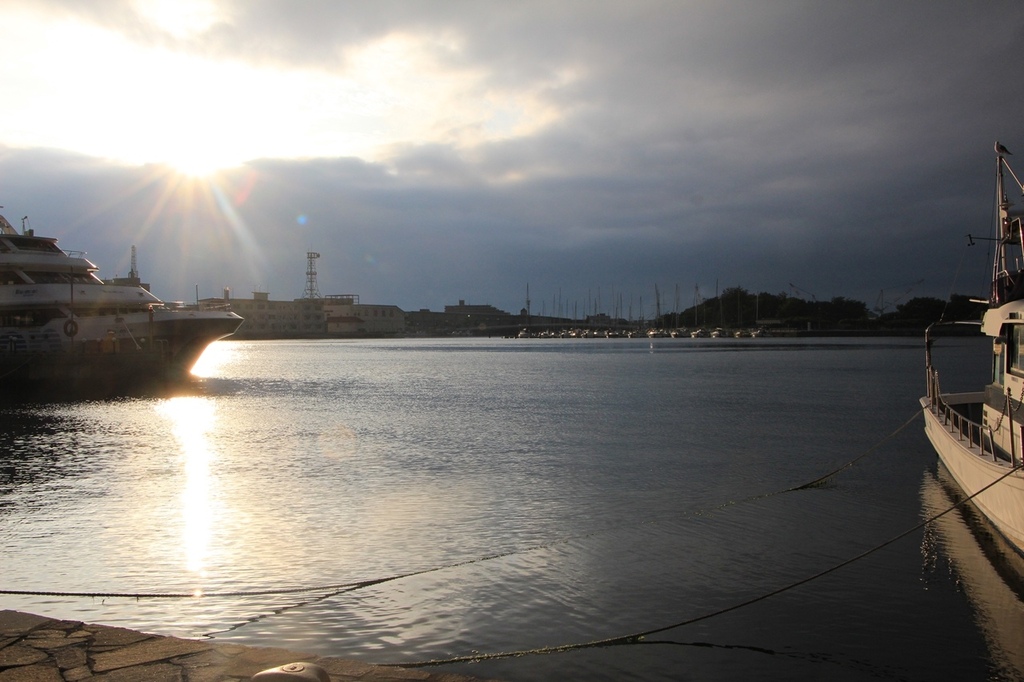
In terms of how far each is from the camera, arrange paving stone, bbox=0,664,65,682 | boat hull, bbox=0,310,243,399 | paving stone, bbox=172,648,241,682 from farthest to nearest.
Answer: boat hull, bbox=0,310,243,399 → paving stone, bbox=172,648,241,682 → paving stone, bbox=0,664,65,682

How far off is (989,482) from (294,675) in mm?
13154

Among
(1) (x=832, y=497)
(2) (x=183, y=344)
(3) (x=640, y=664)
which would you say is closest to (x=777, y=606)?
(3) (x=640, y=664)

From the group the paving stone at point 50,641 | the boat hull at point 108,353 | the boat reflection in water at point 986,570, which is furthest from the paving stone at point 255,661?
the boat hull at point 108,353

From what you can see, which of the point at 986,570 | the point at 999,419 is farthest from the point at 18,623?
the point at 999,419

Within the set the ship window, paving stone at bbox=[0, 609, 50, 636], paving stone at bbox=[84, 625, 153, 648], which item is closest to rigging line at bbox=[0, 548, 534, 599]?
paving stone at bbox=[0, 609, 50, 636]

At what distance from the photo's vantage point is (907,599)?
10.7 meters

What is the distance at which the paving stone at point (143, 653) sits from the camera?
6124 mm

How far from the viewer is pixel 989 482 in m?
13.6

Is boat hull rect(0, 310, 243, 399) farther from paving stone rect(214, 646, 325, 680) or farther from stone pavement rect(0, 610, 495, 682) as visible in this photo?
paving stone rect(214, 646, 325, 680)

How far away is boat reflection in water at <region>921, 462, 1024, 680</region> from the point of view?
9.25 meters

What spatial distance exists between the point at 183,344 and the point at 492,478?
51.3 m

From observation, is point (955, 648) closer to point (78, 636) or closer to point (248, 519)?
point (78, 636)

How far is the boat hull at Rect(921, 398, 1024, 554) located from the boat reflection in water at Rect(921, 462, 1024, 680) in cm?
30

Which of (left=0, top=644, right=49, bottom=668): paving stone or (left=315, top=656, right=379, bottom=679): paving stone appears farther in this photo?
(left=0, top=644, right=49, bottom=668): paving stone
